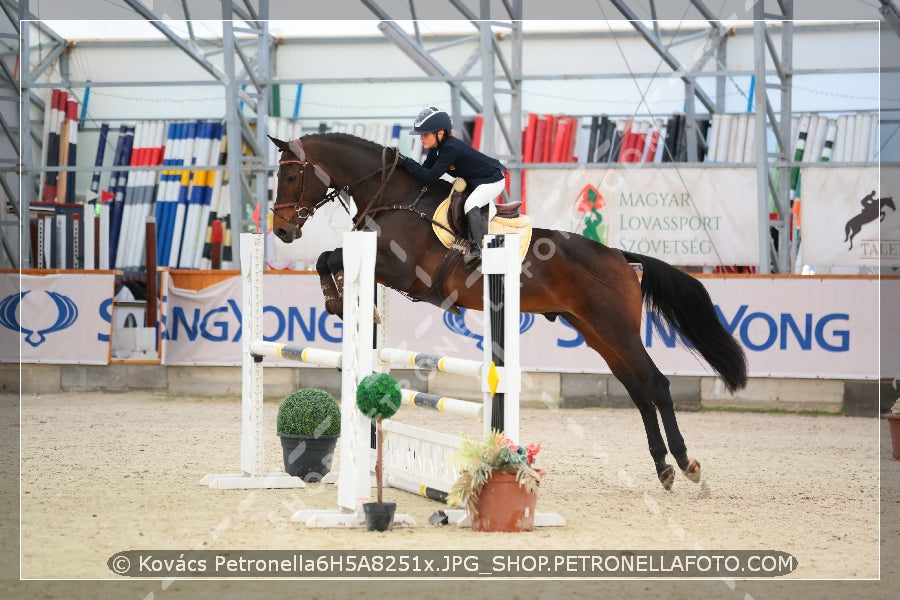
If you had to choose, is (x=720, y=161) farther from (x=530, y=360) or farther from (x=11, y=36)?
(x=11, y=36)

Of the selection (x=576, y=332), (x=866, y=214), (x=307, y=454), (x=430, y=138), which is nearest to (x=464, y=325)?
(x=576, y=332)

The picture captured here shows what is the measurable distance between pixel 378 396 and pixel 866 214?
812 cm

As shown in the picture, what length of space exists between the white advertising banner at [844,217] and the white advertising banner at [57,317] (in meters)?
7.35

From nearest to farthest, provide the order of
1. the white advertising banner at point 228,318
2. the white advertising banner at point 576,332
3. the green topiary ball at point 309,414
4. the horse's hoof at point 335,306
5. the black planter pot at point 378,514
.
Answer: the black planter pot at point 378,514 → the horse's hoof at point 335,306 → the green topiary ball at point 309,414 → the white advertising banner at point 576,332 → the white advertising banner at point 228,318

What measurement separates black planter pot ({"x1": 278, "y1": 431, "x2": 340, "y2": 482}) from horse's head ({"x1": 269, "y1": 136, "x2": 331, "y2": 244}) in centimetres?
119

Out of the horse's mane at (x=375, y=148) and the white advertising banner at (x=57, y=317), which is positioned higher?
the horse's mane at (x=375, y=148)

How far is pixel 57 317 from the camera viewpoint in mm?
11109

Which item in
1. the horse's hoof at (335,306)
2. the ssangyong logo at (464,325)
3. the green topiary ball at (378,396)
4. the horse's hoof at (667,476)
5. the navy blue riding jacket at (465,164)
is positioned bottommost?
the horse's hoof at (667,476)

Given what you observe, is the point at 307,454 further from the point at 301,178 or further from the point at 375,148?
the point at 375,148

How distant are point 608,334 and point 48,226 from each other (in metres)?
8.77

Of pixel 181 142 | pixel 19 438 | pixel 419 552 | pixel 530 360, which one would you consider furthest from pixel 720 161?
pixel 419 552

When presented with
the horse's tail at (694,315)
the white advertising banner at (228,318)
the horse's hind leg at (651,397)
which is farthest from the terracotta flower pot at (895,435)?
the white advertising banner at (228,318)

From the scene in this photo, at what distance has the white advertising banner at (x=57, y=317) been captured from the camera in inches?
435

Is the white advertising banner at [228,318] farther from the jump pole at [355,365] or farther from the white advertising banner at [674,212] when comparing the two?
the jump pole at [355,365]
